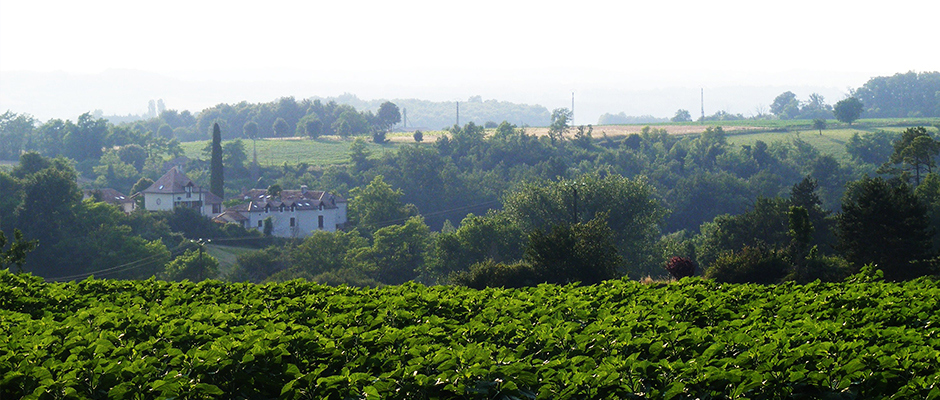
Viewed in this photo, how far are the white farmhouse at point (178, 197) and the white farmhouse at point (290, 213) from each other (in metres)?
5.08

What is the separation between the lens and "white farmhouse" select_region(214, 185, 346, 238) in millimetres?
94875

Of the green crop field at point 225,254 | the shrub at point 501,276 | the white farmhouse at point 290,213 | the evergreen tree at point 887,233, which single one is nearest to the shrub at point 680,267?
the shrub at point 501,276

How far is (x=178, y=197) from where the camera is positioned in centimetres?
9944

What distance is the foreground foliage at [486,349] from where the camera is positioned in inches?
226

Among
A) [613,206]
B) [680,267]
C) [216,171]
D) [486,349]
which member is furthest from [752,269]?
[216,171]

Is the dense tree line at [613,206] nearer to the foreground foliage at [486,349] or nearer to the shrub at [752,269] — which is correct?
the shrub at [752,269]

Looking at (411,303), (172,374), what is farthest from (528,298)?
(172,374)

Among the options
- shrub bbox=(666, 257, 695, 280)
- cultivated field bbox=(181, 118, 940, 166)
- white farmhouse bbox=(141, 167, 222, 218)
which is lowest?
white farmhouse bbox=(141, 167, 222, 218)

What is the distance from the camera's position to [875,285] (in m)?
11.0

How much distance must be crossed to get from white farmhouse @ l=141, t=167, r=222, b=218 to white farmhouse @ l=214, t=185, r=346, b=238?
508 cm

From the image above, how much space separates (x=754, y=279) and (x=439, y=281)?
43.0 metres

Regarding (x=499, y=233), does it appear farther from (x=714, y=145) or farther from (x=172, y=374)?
(x=714, y=145)

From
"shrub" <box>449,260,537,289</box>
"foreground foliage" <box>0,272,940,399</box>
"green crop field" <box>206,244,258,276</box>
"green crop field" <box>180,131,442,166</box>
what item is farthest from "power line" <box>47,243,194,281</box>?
"green crop field" <box>180,131,442,166</box>

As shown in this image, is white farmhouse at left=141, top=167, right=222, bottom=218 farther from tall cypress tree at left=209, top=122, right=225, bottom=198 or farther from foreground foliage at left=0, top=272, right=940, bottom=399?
foreground foliage at left=0, top=272, right=940, bottom=399
